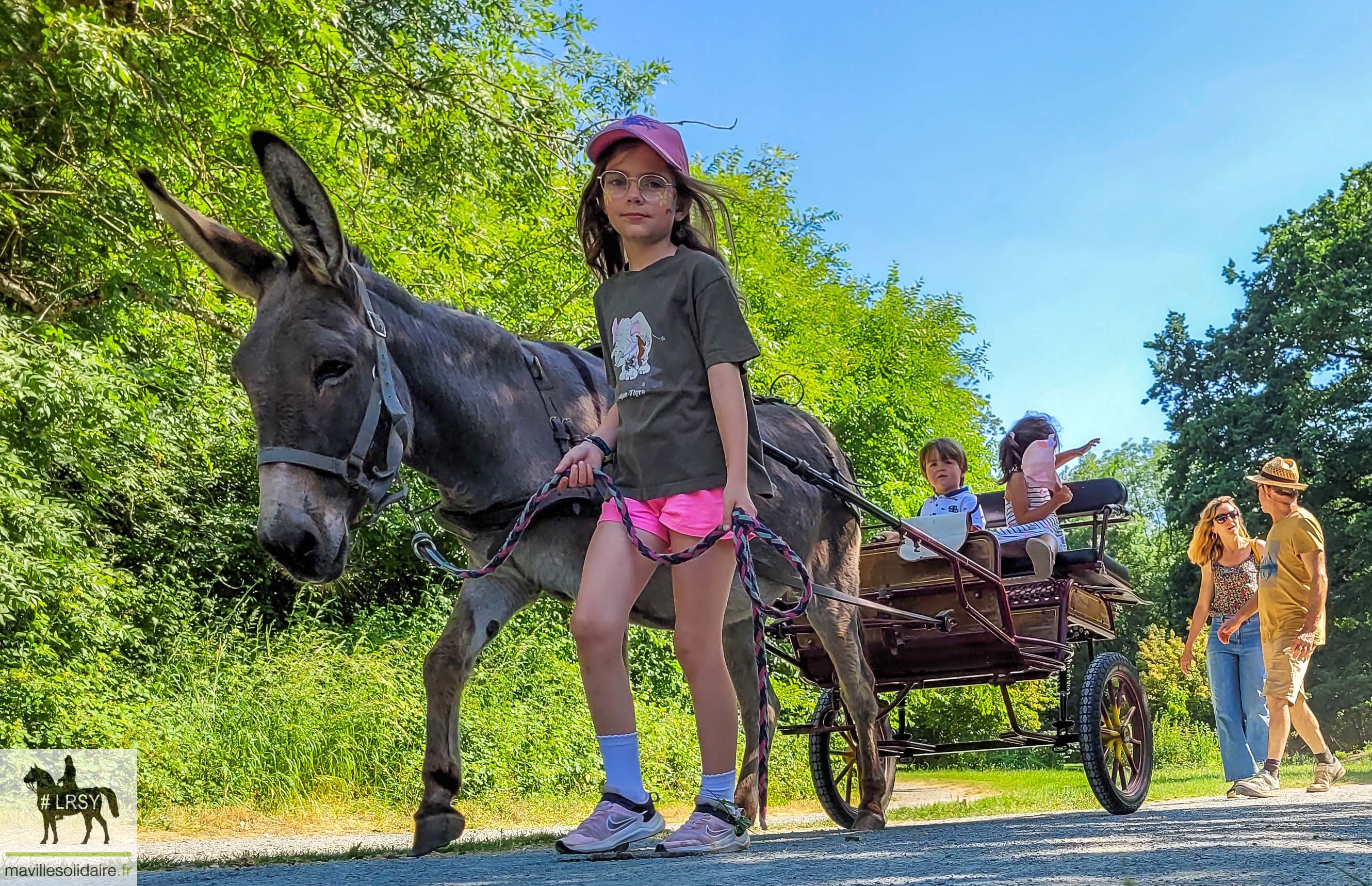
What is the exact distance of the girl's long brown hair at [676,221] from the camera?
4004 mm

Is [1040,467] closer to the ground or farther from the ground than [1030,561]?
farther from the ground

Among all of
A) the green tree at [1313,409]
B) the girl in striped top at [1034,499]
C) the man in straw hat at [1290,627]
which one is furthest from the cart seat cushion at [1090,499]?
the green tree at [1313,409]

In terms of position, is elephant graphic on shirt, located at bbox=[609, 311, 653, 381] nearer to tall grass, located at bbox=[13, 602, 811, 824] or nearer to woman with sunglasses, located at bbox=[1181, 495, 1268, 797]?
woman with sunglasses, located at bbox=[1181, 495, 1268, 797]

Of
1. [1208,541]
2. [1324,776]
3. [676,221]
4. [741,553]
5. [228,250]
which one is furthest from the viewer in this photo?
[1208,541]

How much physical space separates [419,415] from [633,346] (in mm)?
983

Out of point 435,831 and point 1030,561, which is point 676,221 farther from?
point 1030,561

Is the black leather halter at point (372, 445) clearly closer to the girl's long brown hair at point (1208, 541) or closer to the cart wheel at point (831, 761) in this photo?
the cart wheel at point (831, 761)

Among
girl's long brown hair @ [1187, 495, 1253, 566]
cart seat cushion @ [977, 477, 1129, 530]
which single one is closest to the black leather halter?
cart seat cushion @ [977, 477, 1129, 530]

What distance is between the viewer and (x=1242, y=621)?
9.61 metres

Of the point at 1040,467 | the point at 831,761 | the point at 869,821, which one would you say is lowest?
the point at 869,821

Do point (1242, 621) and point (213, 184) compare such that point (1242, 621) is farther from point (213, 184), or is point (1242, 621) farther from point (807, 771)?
point (213, 184)

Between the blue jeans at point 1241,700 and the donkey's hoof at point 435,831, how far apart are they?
6.91m

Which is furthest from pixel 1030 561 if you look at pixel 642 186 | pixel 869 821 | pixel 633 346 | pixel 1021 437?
pixel 642 186

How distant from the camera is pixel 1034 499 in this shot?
8.61 metres
